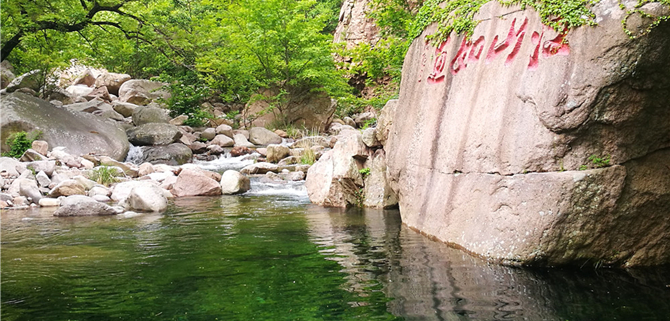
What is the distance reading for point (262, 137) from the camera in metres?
18.3

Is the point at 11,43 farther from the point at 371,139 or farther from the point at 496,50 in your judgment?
the point at 496,50

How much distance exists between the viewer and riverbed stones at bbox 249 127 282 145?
18172 mm

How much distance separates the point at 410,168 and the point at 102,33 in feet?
39.3

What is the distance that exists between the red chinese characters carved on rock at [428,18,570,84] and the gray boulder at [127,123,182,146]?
36.9 ft

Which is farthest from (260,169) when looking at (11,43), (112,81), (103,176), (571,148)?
(112,81)

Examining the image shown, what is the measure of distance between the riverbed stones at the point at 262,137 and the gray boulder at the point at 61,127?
468 centimetres

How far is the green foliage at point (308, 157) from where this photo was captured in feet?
44.5

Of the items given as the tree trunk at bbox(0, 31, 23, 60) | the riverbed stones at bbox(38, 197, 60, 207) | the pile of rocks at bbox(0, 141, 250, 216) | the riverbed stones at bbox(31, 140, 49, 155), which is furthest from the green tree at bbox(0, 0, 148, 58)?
the riverbed stones at bbox(38, 197, 60, 207)

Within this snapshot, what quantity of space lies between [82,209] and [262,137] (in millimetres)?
10554

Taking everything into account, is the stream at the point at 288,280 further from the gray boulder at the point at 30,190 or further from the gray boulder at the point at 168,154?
the gray boulder at the point at 168,154

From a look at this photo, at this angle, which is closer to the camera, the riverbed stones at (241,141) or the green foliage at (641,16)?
the green foliage at (641,16)

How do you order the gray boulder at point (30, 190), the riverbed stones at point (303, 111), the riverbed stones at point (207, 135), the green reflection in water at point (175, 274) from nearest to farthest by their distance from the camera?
the green reflection in water at point (175, 274) → the gray boulder at point (30, 190) → the riverbed stones at point (207, 135) → the riverbed stones at point (303, 111)

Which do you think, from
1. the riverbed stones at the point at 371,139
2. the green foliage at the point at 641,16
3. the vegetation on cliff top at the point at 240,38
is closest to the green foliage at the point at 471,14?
the vegetation on cliff top at the point at 240,38

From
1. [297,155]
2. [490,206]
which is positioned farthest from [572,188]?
[297,155]
